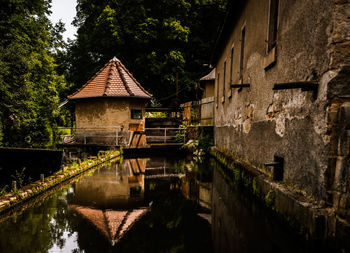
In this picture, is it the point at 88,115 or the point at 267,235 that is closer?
the point at 267,235

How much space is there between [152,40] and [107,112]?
12792 millimetres

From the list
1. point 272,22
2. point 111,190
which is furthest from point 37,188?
point 272,22

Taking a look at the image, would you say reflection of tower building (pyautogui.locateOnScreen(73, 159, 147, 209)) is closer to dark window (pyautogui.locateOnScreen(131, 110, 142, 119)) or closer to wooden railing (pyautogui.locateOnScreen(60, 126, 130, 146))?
wooden railing (pyautogui.locateOnScreen(60, 126, 130, 146))

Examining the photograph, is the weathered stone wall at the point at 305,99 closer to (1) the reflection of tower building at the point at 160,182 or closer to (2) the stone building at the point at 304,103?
(2) the stone building at the point at 304,103

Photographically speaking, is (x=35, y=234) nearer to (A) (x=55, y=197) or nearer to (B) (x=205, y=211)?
(A) (x=55, y=197)

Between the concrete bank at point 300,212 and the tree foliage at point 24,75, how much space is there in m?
14.0

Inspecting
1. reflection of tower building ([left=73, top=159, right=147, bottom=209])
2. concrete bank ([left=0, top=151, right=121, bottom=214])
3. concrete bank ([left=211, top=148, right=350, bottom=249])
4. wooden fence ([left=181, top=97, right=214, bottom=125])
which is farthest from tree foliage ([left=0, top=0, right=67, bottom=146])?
concrete bank ([left=211, top=148, right=350, bottom=249])

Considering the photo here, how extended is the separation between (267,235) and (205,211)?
1357 mm

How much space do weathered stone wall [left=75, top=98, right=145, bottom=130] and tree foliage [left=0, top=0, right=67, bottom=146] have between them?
3300 millimetres

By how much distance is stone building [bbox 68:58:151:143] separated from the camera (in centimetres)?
1567

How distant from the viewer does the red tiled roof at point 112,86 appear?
1578 cm

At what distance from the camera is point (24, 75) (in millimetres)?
14125

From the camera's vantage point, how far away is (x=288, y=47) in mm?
3889

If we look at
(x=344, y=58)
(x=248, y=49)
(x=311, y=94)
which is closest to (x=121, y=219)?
(x=311, y=94)
